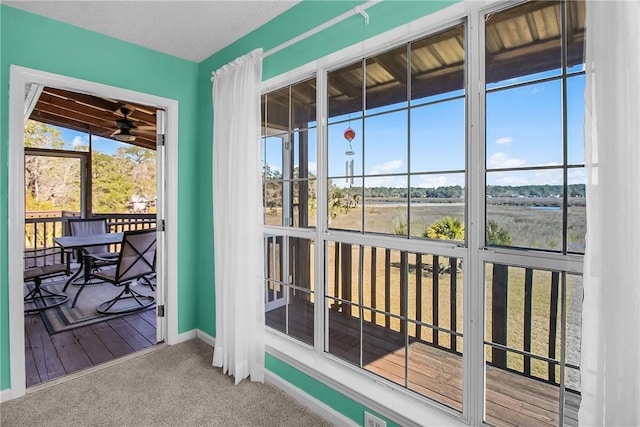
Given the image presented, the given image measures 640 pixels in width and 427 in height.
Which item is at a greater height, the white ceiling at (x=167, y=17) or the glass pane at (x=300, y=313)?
the white ceiling at (x=167, y=17)

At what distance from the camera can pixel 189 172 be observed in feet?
9.50

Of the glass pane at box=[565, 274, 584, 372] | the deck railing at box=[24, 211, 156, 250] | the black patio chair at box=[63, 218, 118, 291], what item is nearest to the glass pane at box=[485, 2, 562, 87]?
the glass pane at box=[565, 274, 584, 372]

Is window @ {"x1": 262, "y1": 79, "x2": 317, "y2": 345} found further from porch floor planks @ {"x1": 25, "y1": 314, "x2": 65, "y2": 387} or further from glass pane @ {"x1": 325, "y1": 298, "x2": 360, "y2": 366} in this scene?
porch floor planks @ {"x1": 25, "y1": 314, "x2": 65, "y2": 387}

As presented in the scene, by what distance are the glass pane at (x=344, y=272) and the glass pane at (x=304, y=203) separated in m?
0.33

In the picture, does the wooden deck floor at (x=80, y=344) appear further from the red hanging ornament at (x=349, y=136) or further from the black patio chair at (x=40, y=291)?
the red hanging ornament at (x=349, y=136)

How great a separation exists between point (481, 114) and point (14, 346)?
120 inches

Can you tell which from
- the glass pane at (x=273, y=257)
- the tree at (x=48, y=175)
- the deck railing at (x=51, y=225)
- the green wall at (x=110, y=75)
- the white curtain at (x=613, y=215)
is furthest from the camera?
the tree at (x=48, y=175)

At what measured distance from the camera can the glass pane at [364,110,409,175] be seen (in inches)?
70.1

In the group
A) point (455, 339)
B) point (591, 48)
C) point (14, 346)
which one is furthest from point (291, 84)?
point (14, 346)

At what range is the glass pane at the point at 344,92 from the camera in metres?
1.98

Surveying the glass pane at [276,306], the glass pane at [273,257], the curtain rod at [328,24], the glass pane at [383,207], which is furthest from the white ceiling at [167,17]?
the glass pane at [276,306]

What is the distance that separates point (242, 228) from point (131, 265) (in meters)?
2.03

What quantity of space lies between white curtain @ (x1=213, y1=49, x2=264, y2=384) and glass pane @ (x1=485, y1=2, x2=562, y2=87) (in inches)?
55.6

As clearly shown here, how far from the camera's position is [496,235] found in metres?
1.39
